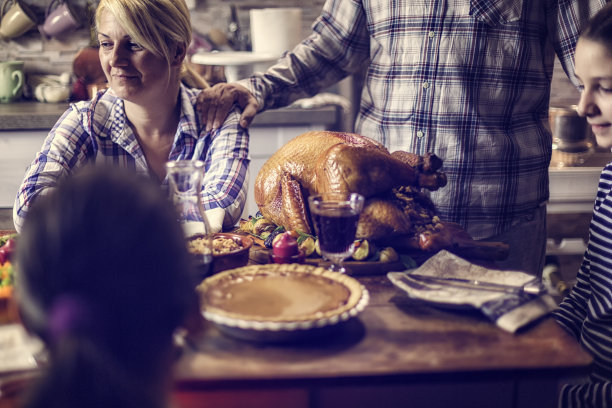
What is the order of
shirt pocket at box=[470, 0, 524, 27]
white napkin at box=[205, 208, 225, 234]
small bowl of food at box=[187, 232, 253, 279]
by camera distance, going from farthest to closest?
shirt pocket at box=[470, 0, 524, 27] < white napkin at box=[205, 208, 225, 234] < small bowl of food at box=[187, 232, 253, 279]

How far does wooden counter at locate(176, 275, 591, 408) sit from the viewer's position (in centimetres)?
84

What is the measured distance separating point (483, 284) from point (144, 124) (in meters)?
1.15

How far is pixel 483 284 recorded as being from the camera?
1095 millimetres

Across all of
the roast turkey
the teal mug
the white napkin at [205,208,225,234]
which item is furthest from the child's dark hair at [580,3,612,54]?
the teal mug

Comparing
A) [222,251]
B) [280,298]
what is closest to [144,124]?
[222,251]

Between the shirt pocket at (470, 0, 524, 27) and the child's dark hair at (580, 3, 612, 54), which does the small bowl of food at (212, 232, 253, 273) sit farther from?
the shirt pocket at (470, 0, 524, 27)

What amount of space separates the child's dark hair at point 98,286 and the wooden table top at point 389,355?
33cm

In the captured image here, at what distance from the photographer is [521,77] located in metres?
1.77

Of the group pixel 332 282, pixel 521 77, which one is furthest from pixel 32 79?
pixel 332 282

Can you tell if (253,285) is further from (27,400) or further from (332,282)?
(27,400)

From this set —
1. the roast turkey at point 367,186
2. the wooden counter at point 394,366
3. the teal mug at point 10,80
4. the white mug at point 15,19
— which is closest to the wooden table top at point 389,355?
the wooden counter at point 394,366

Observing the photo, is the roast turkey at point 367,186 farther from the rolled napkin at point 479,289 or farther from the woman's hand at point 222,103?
the woman's hand at point 222,103

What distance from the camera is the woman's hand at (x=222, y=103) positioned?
1.81 metres

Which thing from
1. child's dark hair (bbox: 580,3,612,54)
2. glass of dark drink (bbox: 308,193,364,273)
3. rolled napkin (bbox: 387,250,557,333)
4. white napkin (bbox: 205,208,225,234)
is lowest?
rolled napkin (bbox: 387,250,557,333)
